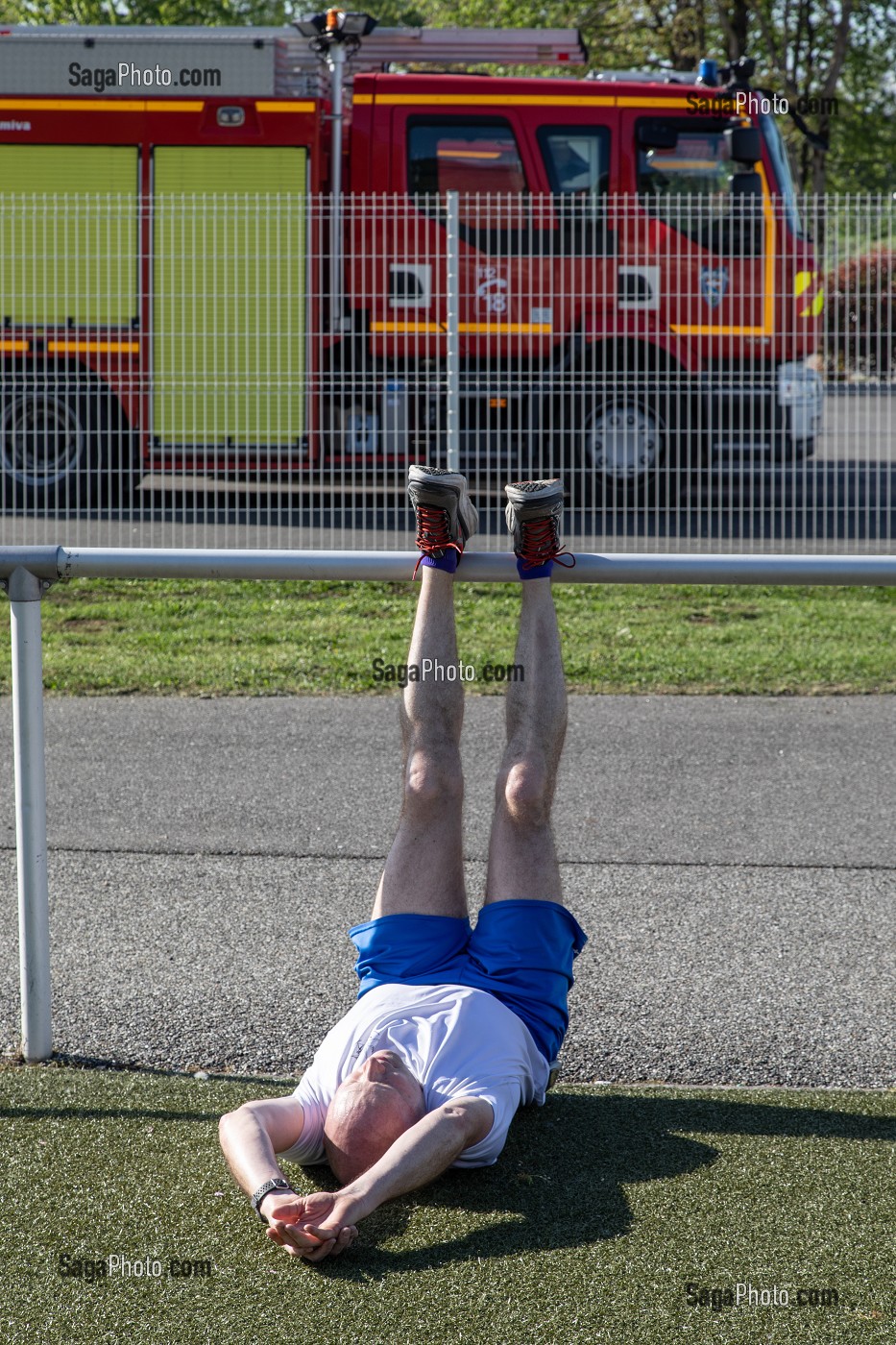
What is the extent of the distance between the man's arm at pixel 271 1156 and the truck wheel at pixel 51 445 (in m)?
6.85

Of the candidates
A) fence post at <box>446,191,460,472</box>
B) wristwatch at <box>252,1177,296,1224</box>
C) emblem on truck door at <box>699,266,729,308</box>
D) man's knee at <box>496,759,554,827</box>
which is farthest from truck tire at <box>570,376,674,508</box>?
wristwatch at <box>252,1177,296,1224</box>

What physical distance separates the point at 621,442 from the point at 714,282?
1763 mm

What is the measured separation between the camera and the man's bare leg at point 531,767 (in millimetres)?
3369

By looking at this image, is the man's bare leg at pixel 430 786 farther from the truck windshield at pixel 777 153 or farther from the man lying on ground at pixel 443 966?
the truck windshield at pixel 777 153

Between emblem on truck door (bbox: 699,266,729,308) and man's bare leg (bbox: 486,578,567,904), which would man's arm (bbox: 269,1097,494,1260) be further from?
emblem on truck door (bbox: 699,266,729,308)

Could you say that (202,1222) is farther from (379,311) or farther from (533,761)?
(379,311)

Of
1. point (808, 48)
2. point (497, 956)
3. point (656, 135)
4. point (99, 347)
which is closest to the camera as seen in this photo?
point (497, 956)

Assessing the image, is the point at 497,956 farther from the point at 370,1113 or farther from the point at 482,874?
the point at 482,874

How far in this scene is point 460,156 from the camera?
11.6 metres

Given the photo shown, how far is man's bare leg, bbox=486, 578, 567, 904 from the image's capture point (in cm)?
337

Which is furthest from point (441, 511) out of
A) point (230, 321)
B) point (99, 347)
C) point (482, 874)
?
point (99, 347)

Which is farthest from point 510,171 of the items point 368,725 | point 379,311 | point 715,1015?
point 715,1015

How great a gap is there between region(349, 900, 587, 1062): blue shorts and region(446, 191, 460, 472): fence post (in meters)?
5.95

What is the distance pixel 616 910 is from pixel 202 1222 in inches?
81.0
